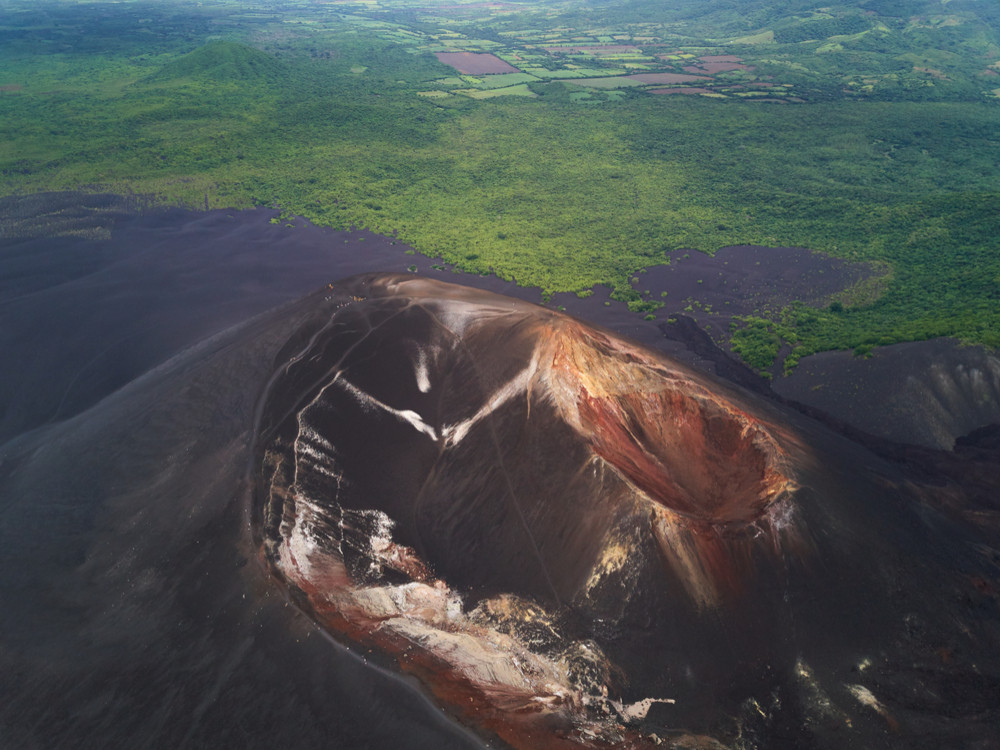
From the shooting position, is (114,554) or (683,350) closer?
(114,554)

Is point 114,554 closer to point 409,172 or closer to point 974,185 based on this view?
point 409,172

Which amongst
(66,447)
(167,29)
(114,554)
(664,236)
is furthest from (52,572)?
(167,29)

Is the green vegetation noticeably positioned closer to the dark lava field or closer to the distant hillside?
the distant hillside

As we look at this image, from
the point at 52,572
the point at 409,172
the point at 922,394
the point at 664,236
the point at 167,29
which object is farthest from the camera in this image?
the point at 167,29

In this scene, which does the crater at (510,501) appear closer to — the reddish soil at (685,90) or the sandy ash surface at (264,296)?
the sandy ash surface at (264,296)

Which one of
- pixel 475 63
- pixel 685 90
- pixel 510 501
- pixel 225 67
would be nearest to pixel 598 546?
pixel 510 501

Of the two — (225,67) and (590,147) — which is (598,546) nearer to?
(590,147)

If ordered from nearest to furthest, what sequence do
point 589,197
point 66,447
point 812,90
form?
point 66,447
point 589,197
point 812,90
